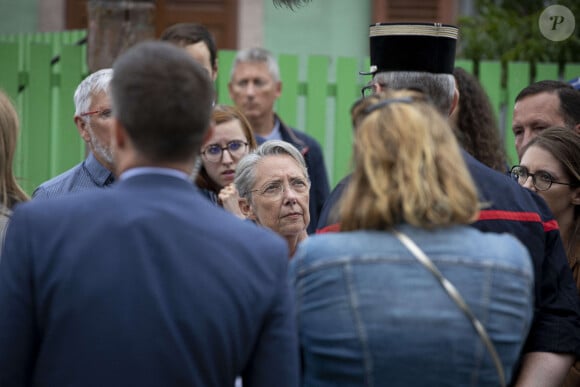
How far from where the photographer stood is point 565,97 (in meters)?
4.87

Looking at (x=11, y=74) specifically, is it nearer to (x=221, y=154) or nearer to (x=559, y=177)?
(x=221, y=154)

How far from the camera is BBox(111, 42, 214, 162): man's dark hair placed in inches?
92.4

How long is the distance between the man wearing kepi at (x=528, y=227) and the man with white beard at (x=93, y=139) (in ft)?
4.57

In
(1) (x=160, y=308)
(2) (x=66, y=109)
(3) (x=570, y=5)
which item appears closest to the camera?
(1) (x=160, y=308)

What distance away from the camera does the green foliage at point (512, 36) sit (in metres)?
9.59

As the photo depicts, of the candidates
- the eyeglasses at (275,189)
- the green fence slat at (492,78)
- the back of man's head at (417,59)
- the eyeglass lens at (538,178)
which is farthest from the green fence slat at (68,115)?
the back of man's head at (417,59)

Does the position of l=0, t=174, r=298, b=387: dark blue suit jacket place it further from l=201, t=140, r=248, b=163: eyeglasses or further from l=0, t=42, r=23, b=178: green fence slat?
l=0, t=42, r=23, b=178: green fence slat

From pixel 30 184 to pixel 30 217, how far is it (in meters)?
5.97

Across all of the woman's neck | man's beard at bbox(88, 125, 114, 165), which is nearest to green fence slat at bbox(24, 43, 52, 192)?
man's beard at bbox(88, 125, 114, 165)

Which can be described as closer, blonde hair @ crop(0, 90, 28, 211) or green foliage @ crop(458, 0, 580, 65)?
blonde hair @ crop(0, 90, 28, 211)

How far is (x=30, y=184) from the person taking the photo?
26.7 feet

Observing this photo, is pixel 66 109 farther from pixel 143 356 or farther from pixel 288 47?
pixel 143 356

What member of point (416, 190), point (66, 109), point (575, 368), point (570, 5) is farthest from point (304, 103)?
point (416, 190)

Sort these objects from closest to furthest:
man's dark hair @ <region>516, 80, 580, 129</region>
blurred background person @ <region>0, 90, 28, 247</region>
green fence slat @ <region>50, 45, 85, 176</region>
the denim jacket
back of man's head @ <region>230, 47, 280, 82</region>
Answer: the denim jacket
blurred background person @ <region>0, 90, 28, 247</region>
man's dark hair @ <region>516, 80, 580, 129</region>
back of man's head @ <region>230, 47, 280, 82</region>
green fence slat @ <region>50, 45, 85, 176</region>
